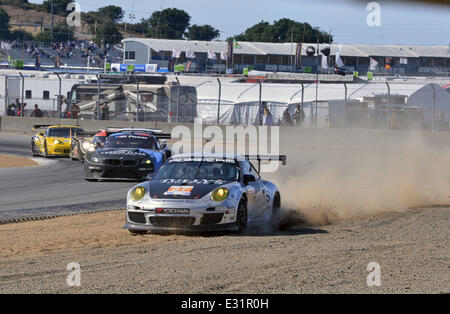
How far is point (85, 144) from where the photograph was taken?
2122cm

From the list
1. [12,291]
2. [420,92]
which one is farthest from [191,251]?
[420,92]

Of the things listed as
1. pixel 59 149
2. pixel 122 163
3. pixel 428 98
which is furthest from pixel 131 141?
pixel 428 98

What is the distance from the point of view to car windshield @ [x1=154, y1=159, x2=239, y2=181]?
11.4 metres

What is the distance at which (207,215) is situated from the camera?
10484 millimetres

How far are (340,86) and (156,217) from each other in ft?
97.8

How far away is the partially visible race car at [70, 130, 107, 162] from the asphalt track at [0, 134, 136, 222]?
19.1 inches

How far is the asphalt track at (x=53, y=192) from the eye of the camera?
13617mm

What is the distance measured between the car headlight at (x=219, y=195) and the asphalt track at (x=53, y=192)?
145 inches

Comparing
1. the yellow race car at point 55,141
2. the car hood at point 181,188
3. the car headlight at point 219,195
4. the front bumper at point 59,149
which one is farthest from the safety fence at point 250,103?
the car headlight at point 219,195

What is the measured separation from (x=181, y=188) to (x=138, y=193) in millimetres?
618

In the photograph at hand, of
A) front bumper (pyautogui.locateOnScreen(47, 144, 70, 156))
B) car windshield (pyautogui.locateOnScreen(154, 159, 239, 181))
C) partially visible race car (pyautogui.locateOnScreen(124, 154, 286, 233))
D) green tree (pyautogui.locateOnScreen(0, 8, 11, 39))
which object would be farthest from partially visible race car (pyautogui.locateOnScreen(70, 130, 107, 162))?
green tree (pyautogui.locateOnScreen(0, 8, 11, 39))

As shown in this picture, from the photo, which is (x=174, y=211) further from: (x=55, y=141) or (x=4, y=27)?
(x=4, y=27)

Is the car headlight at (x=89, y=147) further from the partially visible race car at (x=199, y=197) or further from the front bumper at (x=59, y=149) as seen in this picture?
the partially visible race car at (x=199, y=197)
